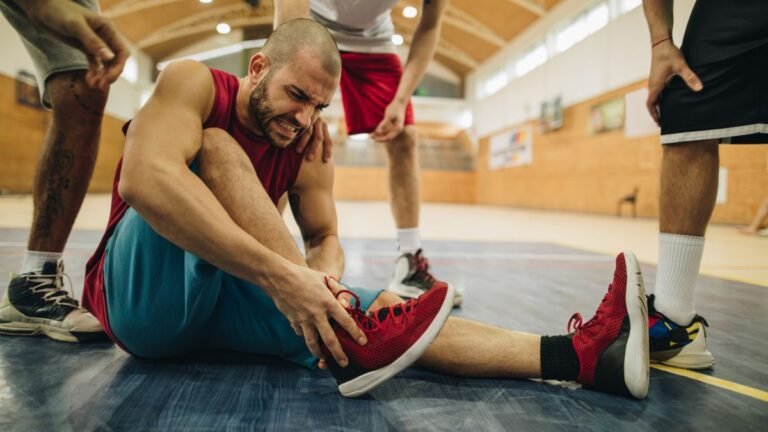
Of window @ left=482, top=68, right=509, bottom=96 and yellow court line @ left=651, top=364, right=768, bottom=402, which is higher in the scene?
window @ left=482, top=68, right=509, bottom=96

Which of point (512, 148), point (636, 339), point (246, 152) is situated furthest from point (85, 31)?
point (512, 148)

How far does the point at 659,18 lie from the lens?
1378mm

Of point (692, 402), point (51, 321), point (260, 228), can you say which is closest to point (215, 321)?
point (260, 228)

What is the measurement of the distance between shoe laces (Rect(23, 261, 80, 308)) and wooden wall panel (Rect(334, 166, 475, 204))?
50.1 ft

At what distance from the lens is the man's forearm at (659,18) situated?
136 centimetres

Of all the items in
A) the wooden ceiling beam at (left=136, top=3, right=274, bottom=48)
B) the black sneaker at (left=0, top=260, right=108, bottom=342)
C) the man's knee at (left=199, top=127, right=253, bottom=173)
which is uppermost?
the wooden ceiling beam at (left=136, top=3, right=274, bottom=48)

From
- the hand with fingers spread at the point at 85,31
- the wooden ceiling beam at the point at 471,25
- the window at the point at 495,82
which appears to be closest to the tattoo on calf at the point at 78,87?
the hand with fingers spread at the point at 85,31

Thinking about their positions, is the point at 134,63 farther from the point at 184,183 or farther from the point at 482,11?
the point at 184,183

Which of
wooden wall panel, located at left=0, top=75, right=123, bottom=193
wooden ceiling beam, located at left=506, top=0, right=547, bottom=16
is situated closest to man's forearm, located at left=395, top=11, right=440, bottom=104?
wooden wall panel, located at left=0, top=75, right=123, bottom=193

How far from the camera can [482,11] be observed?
44.0 ft

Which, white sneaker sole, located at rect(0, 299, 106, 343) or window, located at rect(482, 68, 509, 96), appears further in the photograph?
window, located at rect(482, 68, 509, 96)

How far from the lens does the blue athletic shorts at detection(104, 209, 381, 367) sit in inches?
38.8

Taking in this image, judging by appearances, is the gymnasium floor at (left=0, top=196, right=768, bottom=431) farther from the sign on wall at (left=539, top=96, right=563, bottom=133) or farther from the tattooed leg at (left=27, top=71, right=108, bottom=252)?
the sign on wall at (left=539, top=96, right=563, bottom=133)

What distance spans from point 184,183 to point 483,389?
0.77m
